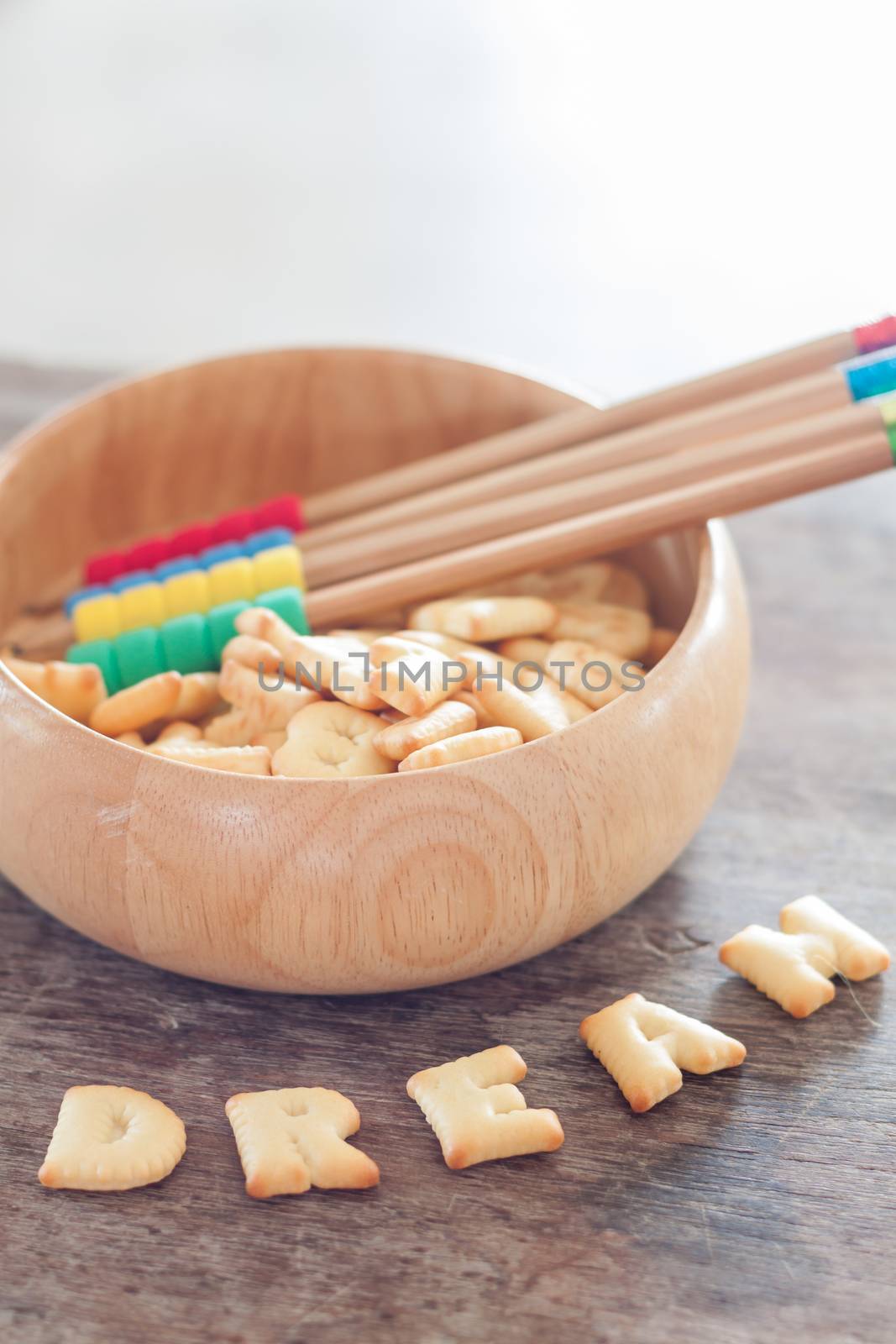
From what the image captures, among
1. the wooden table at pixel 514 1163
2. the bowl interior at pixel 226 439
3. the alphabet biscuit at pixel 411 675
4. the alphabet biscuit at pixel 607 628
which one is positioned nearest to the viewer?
the wooden table at pixel 514 1163

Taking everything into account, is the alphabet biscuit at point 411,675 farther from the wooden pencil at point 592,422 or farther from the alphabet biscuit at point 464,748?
the wooden pencil at point 592,422

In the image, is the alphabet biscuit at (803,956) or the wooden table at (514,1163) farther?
the alphabet biscuit at (803,956)

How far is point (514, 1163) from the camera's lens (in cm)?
56

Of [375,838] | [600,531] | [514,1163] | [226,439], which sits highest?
[226,439]

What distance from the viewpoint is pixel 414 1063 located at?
1.96ft

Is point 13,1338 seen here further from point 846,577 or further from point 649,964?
point 846,577

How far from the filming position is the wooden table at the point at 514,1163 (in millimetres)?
510

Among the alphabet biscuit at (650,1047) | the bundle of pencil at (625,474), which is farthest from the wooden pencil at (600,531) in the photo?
the alphabet biscuit at (650,1047)

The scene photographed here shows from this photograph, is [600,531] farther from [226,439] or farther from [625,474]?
[226,439]

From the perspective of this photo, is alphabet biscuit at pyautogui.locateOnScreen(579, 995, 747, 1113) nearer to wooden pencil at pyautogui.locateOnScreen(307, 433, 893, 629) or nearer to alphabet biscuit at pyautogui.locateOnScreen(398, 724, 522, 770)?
alphabet biscuit at pyautogui.locateOnScreen(398, 724, 522, 770)

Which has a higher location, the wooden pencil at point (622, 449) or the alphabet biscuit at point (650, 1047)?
the wooden pencil at point (622, 449)

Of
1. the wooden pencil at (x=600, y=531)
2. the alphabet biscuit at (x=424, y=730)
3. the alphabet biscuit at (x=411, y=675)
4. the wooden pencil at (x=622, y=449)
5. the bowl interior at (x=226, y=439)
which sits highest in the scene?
the bowl interior at (x=226, y=439)

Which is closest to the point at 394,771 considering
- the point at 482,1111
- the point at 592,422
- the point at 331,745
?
the point at 331,745

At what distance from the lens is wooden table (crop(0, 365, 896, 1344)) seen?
510 millimetres
